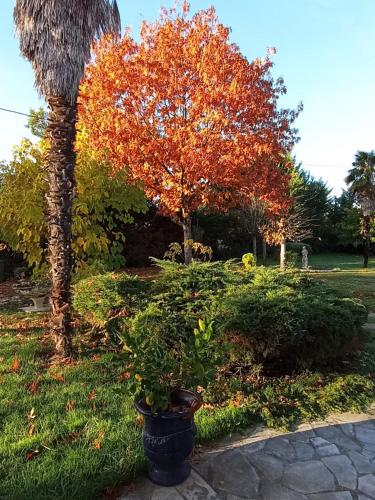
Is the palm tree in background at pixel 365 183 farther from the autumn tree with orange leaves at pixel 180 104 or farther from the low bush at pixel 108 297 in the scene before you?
the low bush at pixel 108 297

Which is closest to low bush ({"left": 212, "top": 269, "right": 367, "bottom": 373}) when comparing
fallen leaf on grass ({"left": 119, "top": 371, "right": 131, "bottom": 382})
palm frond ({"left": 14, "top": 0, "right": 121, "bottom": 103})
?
fallen leaf on grass ({"left": 119, "top": 371, "right": 131, "bottom": 382})

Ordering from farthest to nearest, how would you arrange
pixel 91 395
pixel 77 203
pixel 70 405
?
pixel 77 203
pixel 91 395
pixel 70 405

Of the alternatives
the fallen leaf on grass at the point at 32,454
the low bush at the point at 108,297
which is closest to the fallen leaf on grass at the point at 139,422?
the fallen leaf on grass at the point at 32,454

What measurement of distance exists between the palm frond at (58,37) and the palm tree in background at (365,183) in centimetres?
2388

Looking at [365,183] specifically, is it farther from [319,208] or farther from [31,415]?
[31,415]

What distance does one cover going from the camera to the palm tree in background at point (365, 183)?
2564 centimetres

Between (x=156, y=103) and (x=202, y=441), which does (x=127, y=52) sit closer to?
(x=156, y=103)

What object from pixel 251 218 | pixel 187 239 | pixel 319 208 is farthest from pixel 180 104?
pixel 319 208

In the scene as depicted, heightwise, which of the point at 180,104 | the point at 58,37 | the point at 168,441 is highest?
the point at 180,104

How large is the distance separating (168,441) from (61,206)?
3.77 m

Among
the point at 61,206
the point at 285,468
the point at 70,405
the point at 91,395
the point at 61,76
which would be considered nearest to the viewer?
the point at 285,468

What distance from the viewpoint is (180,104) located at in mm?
10742

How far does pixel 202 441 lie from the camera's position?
3381 millimetres

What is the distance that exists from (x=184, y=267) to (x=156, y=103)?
20.5 feet
